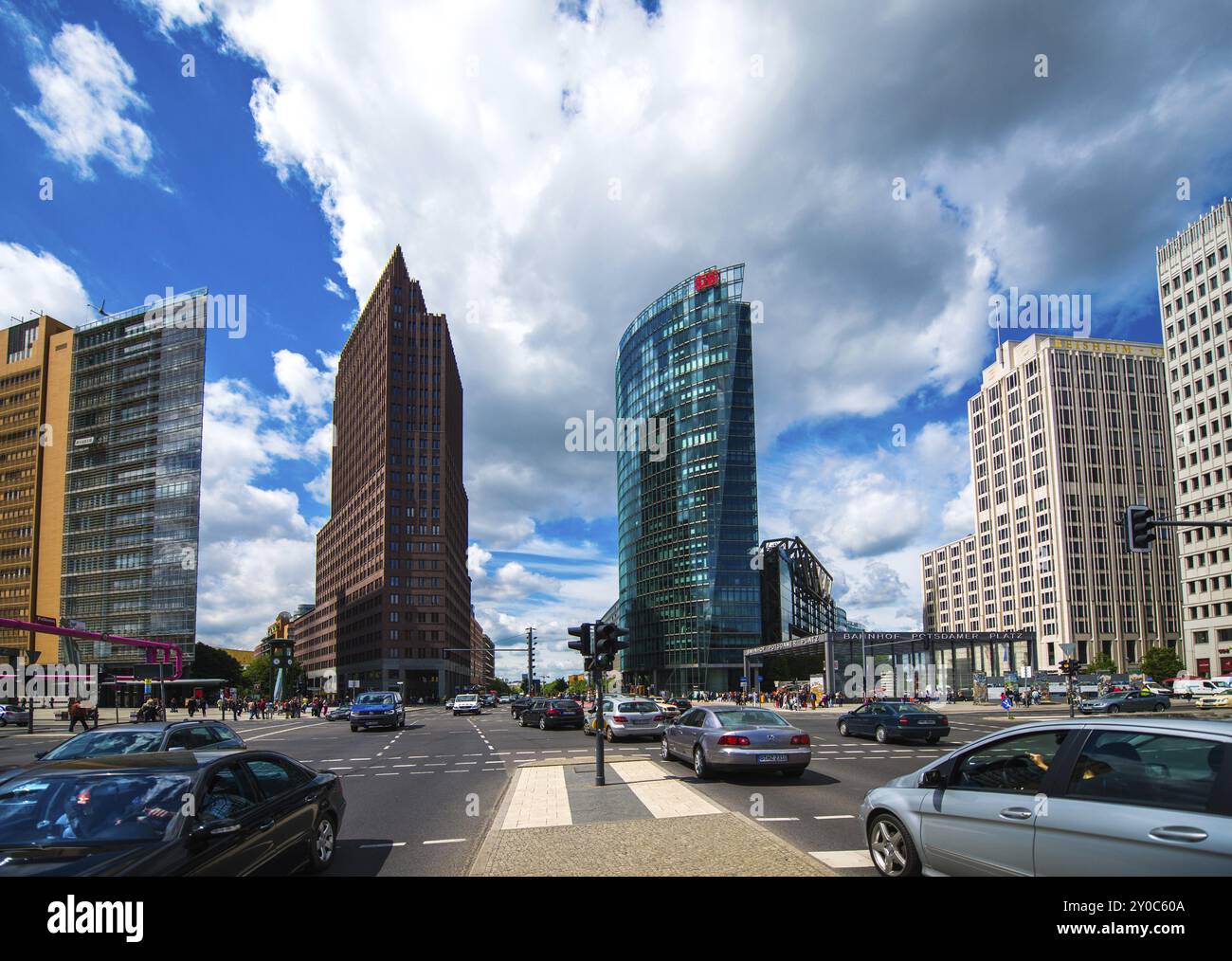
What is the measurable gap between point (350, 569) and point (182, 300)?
53421mm

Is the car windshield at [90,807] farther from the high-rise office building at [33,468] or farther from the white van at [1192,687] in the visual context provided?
the high-rise office building at [33,468]

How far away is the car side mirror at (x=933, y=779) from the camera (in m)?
6.03

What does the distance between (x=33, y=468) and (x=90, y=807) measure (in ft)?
398

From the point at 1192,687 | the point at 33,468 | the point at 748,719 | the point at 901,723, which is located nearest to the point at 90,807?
the point at 748,719

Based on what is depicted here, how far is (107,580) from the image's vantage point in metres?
94.9

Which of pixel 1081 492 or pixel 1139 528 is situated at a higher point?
pixel 1081 492

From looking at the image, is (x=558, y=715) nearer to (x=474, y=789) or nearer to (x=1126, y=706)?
(x=474, y=789)

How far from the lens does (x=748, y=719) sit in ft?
44.8

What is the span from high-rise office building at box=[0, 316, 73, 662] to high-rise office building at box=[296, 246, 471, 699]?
39.9 metres

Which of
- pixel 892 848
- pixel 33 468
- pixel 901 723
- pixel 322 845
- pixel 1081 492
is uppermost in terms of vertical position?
pixel 33 468

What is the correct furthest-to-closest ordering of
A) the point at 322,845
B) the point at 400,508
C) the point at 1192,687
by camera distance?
the point at 400,508 < the point at 1192,687 < the point at 322,845

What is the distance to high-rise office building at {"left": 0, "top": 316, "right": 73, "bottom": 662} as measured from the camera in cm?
9844

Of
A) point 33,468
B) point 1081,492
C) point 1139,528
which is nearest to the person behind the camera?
point 1139,528

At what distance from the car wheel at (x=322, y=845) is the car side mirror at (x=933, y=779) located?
17.6ft
